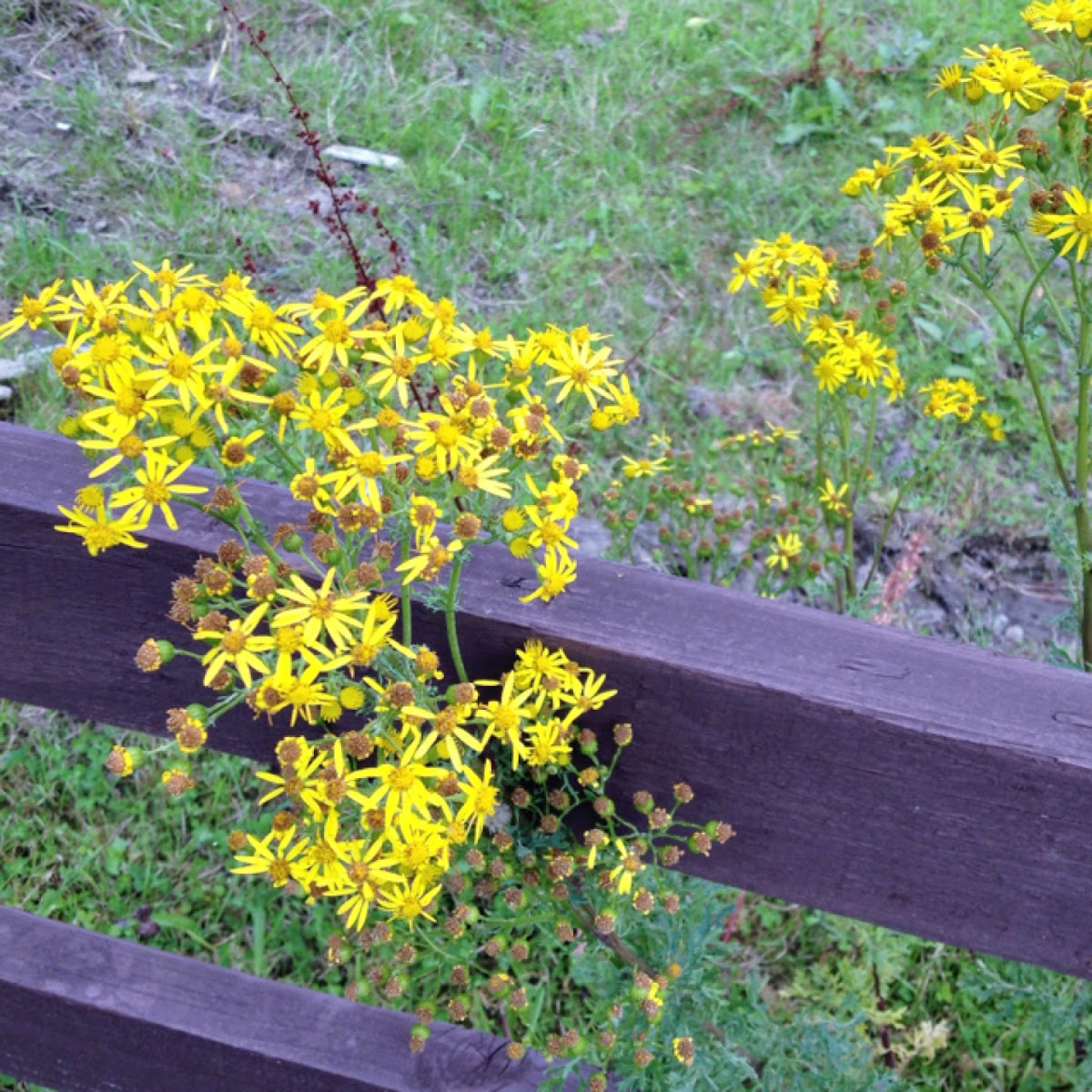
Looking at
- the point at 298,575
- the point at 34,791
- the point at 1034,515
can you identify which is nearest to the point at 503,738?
the point at 298,575

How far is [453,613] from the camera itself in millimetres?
1022

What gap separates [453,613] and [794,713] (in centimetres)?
34

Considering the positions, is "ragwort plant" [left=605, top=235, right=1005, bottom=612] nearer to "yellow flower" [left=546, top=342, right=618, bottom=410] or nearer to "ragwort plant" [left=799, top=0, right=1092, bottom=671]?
"ragwort plant" [left=799, top=0, right=1092, bottom=671]

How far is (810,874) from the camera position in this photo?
115 centimetres

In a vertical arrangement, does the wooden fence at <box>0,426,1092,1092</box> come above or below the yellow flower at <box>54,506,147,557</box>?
below

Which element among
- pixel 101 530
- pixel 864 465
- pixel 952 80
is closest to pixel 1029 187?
pixel 952 80

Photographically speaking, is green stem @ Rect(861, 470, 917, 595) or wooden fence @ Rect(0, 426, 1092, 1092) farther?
green stem @ Rect(861, 470, 917, 595)

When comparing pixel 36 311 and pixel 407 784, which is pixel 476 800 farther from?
pixel 36 311

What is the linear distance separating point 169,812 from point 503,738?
64.7 inches

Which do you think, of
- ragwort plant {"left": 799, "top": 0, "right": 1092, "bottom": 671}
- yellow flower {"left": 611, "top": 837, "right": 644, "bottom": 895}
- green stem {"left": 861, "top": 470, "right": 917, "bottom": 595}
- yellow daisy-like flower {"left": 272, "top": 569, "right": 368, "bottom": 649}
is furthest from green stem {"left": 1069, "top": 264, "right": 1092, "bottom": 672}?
yellow daisy-like flower {"left": 272, "top": 569, "right": 368, "bottom": 649}

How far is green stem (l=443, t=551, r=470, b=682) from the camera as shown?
38.7 inches

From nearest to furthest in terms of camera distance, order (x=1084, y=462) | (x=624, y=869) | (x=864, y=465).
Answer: (x=624, y=869) < (x=1084, y=462) < (x=864, y=465)

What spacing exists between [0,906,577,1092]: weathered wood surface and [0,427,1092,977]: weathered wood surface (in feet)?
1.46

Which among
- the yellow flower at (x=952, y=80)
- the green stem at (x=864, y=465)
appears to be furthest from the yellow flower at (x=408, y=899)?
the yellow flower at (x=952, y=80)
